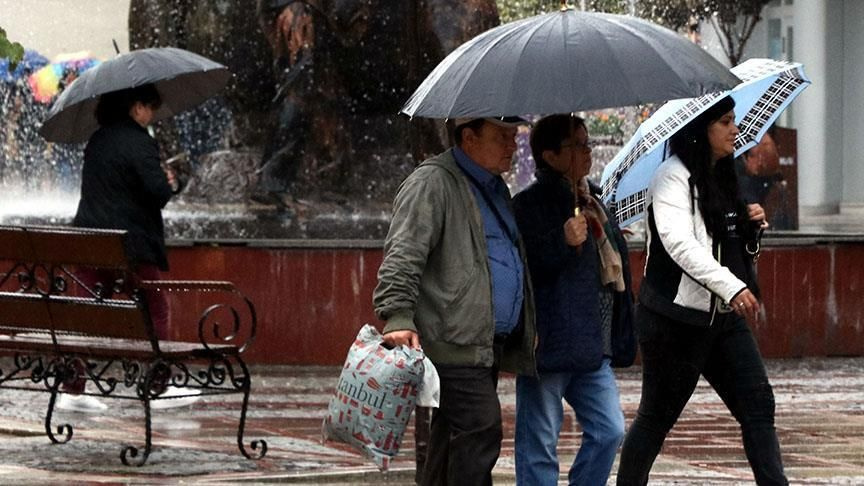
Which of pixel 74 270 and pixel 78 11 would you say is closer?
pixel 74 270

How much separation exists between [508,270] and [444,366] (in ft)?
1.20

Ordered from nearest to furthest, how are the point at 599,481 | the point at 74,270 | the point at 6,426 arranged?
the point at 599,481 → the point at 6,426 → the point at 74,270

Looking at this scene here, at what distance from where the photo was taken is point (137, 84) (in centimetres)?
999

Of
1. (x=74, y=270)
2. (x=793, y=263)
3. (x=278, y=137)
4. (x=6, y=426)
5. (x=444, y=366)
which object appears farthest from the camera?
(x=278, y=137)

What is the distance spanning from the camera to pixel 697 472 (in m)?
8.42

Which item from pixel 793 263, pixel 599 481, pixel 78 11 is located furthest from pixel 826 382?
pixel 78 11

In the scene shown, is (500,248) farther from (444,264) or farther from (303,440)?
(303,440)

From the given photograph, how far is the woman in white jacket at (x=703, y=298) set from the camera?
6809 mm

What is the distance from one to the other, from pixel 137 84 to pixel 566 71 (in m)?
4.34

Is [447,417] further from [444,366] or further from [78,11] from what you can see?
[78,11]

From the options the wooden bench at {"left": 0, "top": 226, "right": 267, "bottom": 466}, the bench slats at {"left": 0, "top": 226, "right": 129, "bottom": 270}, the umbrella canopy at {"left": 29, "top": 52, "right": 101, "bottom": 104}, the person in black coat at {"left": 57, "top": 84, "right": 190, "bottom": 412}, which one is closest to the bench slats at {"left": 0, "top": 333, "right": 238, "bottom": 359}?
the wooden bench at {"left": 0, "top": 226, "right": 267, "bottom": 466}

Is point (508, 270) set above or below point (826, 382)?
above

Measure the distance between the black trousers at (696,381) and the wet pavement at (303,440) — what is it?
1.16 metres

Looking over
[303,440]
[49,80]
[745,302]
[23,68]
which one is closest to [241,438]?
[303,440]
